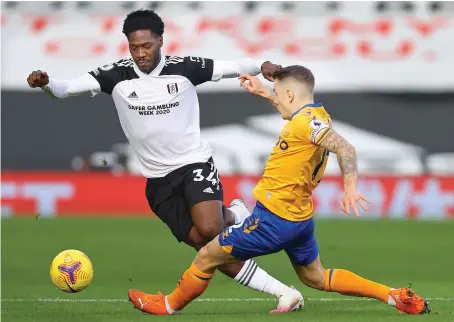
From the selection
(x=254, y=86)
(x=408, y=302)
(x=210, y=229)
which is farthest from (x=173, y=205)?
(x=408, y=302)

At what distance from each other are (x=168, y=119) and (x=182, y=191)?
65 centimetres

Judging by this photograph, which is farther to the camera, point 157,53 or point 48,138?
point 48,138

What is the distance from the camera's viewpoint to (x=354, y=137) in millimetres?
27359

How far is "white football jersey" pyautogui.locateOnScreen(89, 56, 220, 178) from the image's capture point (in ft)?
30.4

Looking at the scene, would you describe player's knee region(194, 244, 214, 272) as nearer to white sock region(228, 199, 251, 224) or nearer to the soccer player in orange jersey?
the soccer player in orange jersey

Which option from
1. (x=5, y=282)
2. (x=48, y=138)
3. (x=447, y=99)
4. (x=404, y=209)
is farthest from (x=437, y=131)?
(x=5, y=282)

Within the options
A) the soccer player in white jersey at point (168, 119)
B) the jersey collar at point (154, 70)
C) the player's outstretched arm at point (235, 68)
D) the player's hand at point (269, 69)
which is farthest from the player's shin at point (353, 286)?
the jersey collar at point (154, 70)

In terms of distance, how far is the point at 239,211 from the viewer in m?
9.58

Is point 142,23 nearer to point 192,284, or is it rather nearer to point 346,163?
point 192,284

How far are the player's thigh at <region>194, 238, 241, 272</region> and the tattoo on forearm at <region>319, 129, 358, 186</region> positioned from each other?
124 centimetres

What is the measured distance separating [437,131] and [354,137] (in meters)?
2.13

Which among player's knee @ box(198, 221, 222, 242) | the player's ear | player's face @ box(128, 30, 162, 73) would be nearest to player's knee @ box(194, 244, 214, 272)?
player's knee @ box(198, 221, 222, 242)

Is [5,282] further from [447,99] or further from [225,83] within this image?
[447,99]

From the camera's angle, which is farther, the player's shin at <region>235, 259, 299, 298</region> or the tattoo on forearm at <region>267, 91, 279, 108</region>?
the player's shin at <region>235, 259, 299, 298</region>
